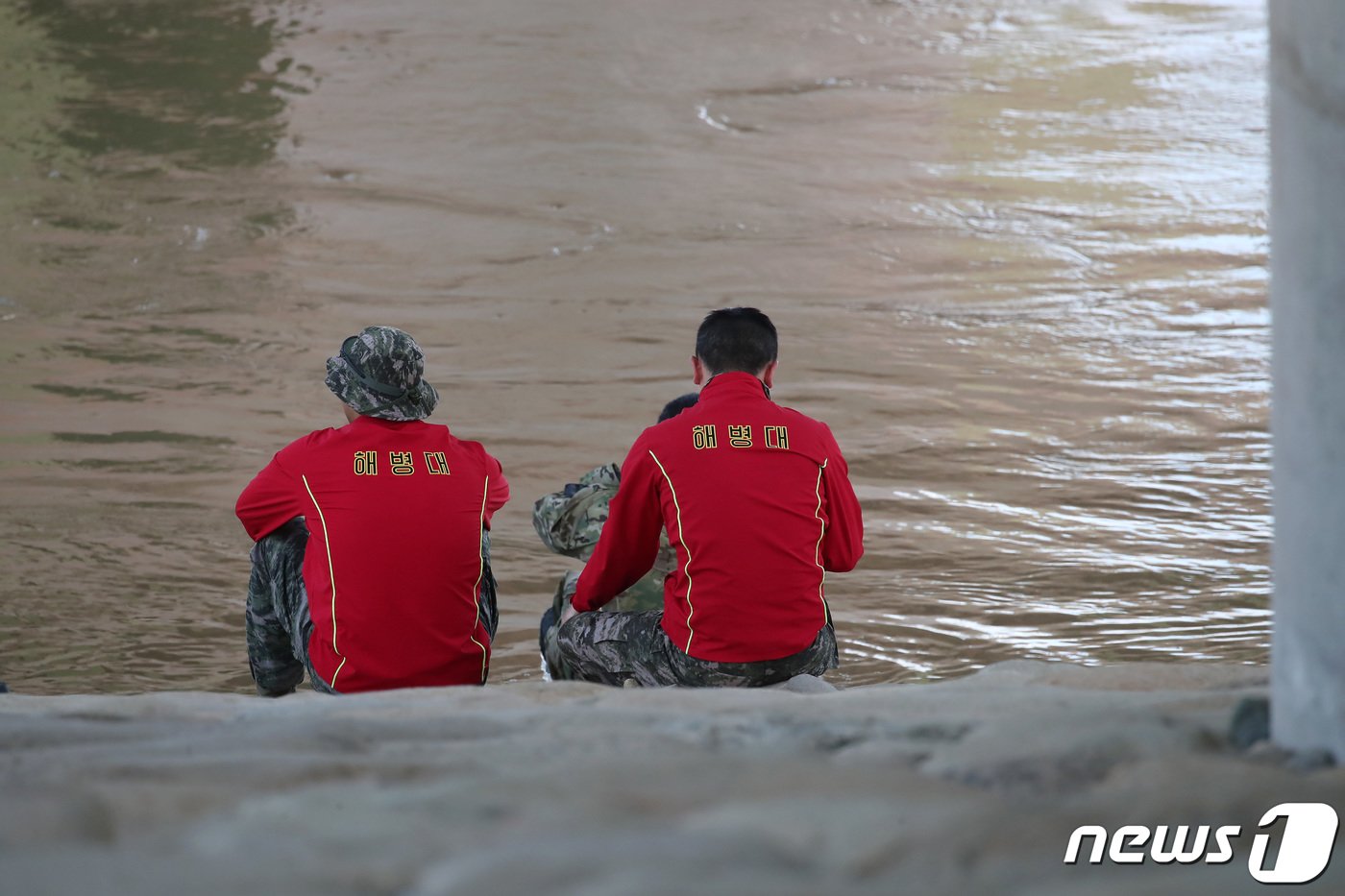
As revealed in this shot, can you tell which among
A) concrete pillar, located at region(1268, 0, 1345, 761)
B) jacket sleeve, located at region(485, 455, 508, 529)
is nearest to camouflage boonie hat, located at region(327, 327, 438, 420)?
jacket sleeve, located at region(485, 455, 508, 529)

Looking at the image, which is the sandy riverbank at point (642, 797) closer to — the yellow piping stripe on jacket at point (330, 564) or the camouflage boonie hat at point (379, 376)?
the yellow piping stripe on jacket at point (330, 564)

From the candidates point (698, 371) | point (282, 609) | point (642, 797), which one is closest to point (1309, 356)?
point (642, 797)

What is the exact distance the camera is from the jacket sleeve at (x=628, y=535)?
263cm

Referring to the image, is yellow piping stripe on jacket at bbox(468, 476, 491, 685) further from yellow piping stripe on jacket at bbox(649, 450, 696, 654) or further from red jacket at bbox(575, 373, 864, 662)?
yellow piping stripe on jacket at bbox(649, 450, 696, 654)

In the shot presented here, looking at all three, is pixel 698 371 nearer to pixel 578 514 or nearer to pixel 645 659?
pixel 578 514

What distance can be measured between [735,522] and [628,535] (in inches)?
8.9

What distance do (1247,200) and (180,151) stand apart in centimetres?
741

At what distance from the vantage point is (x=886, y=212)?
9258mm

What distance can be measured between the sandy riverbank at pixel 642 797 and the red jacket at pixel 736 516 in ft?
2.45

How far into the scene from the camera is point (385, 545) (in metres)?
2.64

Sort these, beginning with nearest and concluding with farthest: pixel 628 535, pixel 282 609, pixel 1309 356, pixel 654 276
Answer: pixel 1309 356
pixel 628 535
pixel 282 609
pixel 654 276

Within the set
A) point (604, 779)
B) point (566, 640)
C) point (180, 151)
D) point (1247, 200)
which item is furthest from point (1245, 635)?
point (180, 151)

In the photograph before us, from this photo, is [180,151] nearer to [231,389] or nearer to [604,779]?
[231,389]

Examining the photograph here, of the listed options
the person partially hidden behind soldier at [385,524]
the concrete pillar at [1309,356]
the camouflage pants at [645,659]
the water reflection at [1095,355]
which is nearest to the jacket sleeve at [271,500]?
the person partially hidden behind soldier at [385,524]
